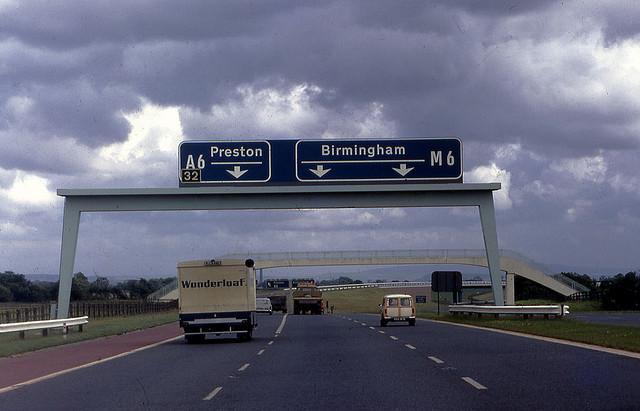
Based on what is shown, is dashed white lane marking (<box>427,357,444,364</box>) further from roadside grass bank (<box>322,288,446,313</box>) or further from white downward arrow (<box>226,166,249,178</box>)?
roadside grass bank (<box>322,288,446,313</box>)

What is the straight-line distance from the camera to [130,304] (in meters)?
73.2

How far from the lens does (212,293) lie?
116 ft

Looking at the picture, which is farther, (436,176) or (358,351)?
(436,176)

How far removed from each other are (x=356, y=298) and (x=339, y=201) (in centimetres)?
10497

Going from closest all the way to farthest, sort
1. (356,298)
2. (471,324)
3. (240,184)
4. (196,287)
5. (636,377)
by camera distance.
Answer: (636,377), (196,287), (240,184), (471,324), (356,298)

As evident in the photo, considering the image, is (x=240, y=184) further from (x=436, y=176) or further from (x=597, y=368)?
(x=597, y=368)

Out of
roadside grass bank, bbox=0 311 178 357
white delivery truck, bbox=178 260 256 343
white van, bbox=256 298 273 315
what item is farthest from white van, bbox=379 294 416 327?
white van, bbox=256 298 273 315

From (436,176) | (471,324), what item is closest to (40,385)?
(436,176)

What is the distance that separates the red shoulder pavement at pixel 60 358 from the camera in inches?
886

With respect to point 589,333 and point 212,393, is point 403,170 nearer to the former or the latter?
point 589,333

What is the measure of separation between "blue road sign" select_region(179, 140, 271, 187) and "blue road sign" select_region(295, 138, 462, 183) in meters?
1.68

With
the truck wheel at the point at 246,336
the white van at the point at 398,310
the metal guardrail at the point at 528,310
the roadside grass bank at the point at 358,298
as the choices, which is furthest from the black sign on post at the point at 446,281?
the roadside grass bank at the point at 358,298

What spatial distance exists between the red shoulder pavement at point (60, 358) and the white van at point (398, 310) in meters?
12.6

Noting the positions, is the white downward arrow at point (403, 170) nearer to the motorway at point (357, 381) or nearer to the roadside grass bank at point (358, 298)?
the motorway at point (357, 381)
